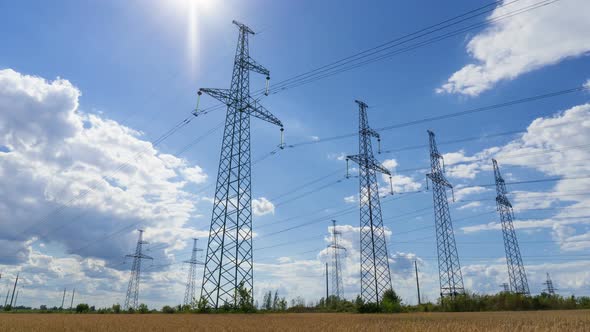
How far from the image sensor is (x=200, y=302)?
86.1 feet

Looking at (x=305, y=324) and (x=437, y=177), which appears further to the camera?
(x=437, y=177)

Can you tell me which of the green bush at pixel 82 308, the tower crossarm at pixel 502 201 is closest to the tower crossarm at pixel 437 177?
the tower crossarm at pixel 502 201

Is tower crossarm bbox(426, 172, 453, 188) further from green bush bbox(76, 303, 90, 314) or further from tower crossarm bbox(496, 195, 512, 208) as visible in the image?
green bush bbox(76, 303, 90, 314)

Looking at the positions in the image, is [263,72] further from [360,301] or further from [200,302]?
[360,301]

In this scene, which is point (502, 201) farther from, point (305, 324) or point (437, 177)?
point (305, 324)

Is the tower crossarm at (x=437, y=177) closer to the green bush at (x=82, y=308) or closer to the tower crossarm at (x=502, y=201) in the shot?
the tower crossarm at (x=502, y=201)

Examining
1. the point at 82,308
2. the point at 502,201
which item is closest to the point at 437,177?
the point at 502,201

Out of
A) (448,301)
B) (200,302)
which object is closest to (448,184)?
(448,301)

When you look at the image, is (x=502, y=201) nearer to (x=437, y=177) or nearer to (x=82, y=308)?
(x=437, y=177)

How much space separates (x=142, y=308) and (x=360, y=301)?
84.6 ft

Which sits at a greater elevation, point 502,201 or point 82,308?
point 502,201

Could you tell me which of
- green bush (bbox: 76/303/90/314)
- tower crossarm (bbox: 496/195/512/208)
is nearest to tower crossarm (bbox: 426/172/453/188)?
tower crossarm (bbox: 496/195/512/208)

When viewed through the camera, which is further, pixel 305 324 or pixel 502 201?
pixel 502 201

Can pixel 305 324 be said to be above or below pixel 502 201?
below
